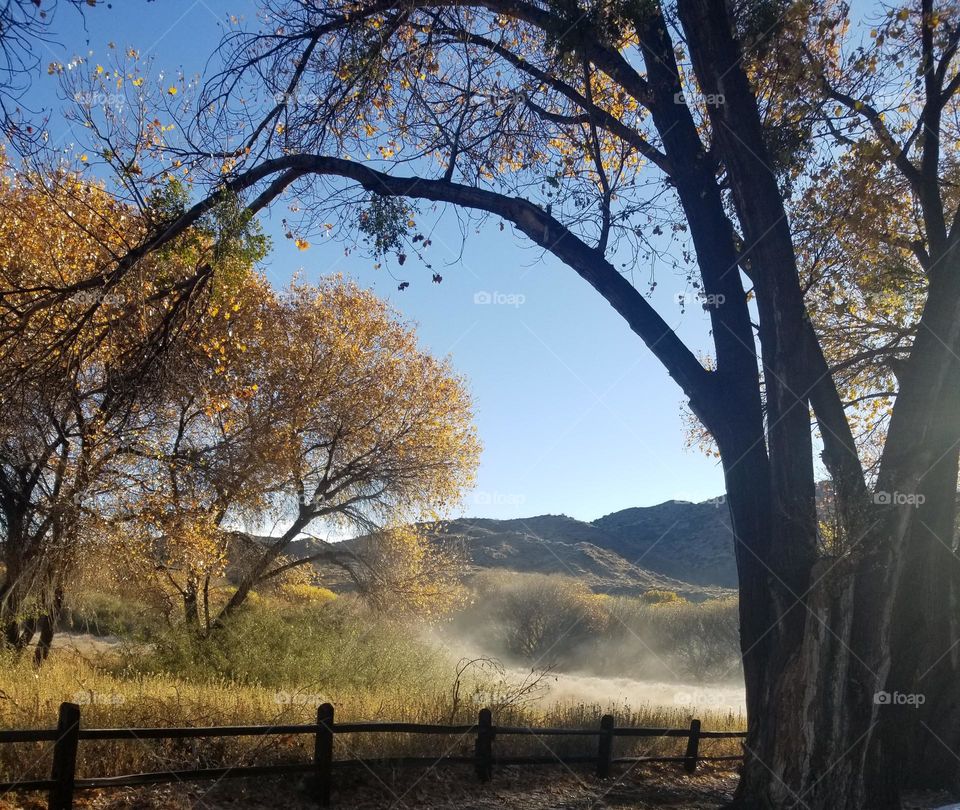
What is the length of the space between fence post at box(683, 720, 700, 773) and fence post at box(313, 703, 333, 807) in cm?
606

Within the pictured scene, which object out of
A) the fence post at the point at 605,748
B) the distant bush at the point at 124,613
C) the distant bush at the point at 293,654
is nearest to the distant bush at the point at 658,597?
the distant bush at the point at 293,654

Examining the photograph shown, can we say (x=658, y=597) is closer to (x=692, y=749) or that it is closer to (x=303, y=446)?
(x=303, y=446)

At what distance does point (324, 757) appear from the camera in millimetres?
9359

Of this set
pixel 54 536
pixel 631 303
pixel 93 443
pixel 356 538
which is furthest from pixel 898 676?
pixel 356 538

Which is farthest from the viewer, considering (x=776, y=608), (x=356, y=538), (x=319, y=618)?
(x=356, y=538)

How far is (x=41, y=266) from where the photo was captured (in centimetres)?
1536

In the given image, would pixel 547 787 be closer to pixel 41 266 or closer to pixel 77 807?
pixel 77 807

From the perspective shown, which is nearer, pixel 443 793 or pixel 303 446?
pixel 443 793

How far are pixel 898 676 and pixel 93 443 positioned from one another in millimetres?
13124

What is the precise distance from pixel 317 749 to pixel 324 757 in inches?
4.6

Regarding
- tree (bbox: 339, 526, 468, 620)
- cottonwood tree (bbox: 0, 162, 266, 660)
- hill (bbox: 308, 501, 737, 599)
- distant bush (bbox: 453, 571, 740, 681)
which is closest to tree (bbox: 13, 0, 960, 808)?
cottonwood tree (bbox: 0, 162, 266, 660)

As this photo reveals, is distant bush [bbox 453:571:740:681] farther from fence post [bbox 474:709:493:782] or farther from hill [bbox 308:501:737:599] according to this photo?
fence post [bbox 474:709:493:782]

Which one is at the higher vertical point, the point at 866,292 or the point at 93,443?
the point at 866,292

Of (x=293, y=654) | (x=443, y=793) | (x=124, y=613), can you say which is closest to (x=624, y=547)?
(x=124, y=613)
